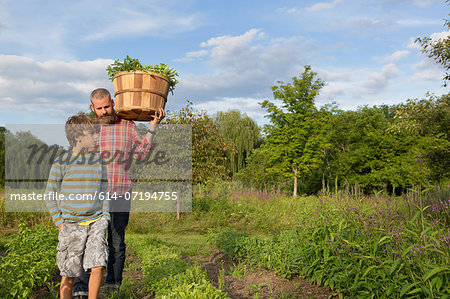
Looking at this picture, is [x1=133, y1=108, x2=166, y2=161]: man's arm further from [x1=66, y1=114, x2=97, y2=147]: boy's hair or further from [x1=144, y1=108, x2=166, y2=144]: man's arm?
[x1=66, y1=114, x2=97, y2=147]: boy's hair

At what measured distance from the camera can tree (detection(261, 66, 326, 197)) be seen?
1664 centimetres

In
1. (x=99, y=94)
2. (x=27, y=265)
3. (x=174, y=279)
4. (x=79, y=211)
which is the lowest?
(x=174, y=279)

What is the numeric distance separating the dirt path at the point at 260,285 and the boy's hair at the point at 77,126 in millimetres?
1930

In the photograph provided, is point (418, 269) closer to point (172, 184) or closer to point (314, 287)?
point (314, 287)

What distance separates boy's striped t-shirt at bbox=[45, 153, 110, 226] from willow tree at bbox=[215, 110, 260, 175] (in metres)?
19.7

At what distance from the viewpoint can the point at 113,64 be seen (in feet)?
13.5

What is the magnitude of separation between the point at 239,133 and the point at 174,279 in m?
20.2

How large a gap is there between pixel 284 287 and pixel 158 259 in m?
1.58

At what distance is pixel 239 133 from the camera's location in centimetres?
2331

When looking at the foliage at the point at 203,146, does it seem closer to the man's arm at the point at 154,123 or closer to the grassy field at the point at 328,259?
the grassy field at the point at 328,259

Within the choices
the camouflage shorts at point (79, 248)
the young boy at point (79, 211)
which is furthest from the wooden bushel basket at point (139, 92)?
the camouflage shorts at point (79, 248)

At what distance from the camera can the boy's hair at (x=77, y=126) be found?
287cm

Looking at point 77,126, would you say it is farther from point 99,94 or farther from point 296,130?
point 296,130

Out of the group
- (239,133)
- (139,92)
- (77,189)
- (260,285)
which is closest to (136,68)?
(139,92)
